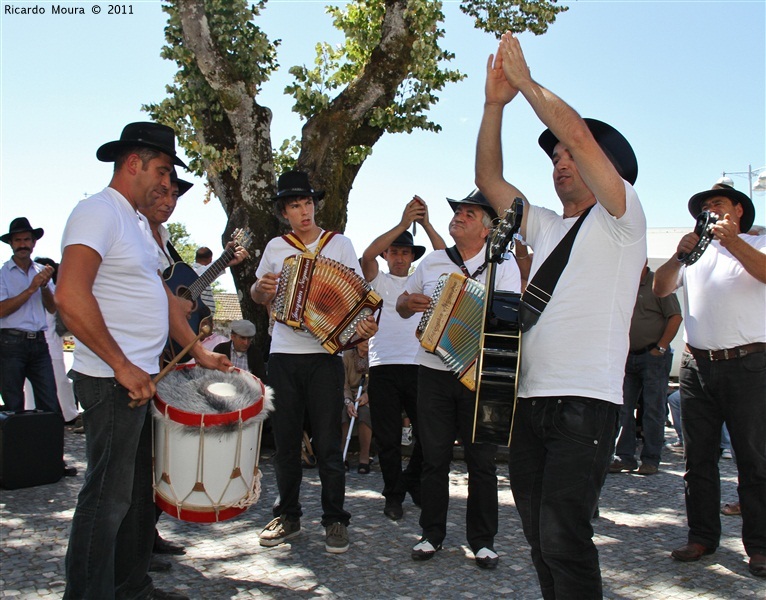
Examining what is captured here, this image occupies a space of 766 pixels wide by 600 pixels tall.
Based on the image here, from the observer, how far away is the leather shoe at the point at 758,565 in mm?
4391

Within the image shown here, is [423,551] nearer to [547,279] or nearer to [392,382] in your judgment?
[392,382]

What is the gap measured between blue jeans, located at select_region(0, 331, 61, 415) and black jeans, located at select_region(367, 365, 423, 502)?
139 inches

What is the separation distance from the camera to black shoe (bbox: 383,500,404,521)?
18.6 ft

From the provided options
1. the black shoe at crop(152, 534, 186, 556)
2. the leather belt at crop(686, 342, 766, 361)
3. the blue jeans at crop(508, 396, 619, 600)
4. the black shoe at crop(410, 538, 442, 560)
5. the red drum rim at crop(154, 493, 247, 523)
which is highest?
the leather belt at crop(686, 342, 766, 361)

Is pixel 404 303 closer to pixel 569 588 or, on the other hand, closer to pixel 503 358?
pixel 503 358

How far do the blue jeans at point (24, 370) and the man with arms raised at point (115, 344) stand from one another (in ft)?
14.9

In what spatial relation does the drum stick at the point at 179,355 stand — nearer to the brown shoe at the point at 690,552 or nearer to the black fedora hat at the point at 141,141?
the black fedora hat at the point at 141,141

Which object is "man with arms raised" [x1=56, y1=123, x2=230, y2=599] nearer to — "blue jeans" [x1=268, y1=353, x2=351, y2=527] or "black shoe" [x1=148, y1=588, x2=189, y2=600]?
"black shoe" [x1=148, y1=588, x2=189, y2=600]

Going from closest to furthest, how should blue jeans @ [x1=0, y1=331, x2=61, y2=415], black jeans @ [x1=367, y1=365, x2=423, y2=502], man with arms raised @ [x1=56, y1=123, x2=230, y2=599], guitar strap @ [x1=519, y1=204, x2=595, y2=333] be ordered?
guitar strap @ [x1=519, y1=204, x2=595, y2=333]
man with arms raised @ [x1=56, y1=123, x2=230, y2=599]
black jeans @ [x1=367, y1=365, x2=423, y2=502]
blue jeans @ [x1=0, y1=331, x2=61, y2=415]

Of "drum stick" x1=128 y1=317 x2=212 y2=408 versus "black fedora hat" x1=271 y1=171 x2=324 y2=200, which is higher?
"black fedora hat" x1=271 y1=171 x2=324 y2=200

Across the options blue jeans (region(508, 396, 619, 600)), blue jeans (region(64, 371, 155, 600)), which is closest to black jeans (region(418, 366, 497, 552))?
blue jeans (region(508, 396, 619, 600))

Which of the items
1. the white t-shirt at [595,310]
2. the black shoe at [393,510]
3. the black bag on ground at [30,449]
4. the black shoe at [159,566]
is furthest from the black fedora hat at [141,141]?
the black bag on ground at [30,449]

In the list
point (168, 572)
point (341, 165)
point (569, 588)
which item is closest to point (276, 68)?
point (341, 165)

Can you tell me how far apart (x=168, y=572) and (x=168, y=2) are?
24.2 ft
